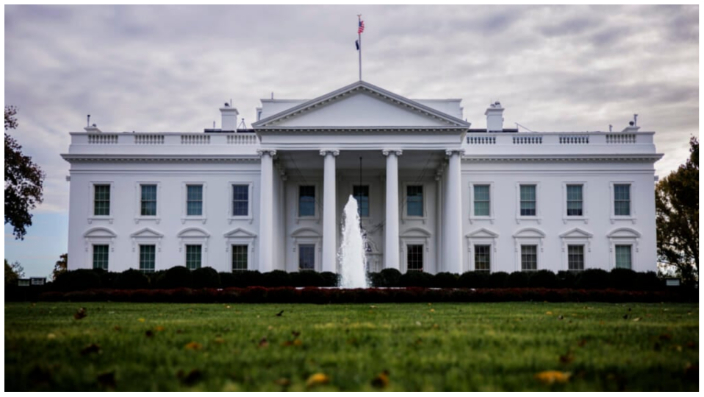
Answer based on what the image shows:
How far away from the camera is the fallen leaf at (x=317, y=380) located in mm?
5414

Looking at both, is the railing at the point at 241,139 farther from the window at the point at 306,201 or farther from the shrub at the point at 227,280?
the shrub at the point at 227,280

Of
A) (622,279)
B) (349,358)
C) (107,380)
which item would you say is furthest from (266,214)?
(107,380)

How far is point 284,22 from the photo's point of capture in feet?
50.8

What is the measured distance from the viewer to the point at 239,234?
38.2 meters

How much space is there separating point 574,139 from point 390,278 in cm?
1624

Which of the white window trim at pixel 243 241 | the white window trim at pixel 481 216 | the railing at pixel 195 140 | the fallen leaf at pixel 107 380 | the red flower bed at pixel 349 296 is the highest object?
the railing at pixel 195 140

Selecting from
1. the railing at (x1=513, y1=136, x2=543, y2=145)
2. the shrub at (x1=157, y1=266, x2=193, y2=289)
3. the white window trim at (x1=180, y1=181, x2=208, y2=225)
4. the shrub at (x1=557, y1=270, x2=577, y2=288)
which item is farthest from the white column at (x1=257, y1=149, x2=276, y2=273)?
the railing at (x1=513, y1=136, x2=543, y2=145)

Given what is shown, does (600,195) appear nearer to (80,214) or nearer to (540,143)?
(540,143)

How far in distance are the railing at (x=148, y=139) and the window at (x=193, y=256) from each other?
662 cm

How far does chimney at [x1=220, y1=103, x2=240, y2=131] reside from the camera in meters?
41.3

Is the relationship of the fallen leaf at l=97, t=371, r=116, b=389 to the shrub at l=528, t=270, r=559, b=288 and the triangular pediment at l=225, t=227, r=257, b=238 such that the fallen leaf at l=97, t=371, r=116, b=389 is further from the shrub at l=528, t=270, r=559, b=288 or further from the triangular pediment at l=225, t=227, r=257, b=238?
the triangular pediment at l=225, t=227, r=257, b=238

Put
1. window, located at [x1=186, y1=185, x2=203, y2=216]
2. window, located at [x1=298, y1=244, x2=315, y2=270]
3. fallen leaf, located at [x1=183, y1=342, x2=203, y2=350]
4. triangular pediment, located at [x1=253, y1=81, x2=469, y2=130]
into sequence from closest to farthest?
fallen leaf, located at [x1=183, y1=342, x2=203, y2=350] → triangular pediment, located at [x1=253, y1=81, x2=469, y2=130] → window, located at [x1=186, y1=185, x2=203, y2=216] → window, located at [x1=298, y1=244, x2=315, y2=270]

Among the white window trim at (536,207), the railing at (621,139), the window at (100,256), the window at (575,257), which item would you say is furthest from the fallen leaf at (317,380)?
the railing at (621,139)

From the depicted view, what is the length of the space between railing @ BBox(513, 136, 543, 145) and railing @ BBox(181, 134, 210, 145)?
61.0 feet
